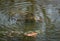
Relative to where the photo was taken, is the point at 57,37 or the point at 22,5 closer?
the point at 57,37

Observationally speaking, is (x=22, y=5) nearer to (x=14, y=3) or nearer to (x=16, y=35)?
(x=14, y=3)

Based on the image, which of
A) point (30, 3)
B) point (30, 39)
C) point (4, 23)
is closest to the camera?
point (30, 39)

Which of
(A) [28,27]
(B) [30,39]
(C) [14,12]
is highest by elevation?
(C) [14,12]

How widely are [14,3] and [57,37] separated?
3.55 ft

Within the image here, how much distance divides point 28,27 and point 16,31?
34 centimetres

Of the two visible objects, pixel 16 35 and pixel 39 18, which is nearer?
pixel 16 35

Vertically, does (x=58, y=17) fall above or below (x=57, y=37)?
above

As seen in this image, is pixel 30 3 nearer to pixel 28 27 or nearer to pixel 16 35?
pixel 28 27

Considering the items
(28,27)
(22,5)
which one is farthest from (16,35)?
(22,5)

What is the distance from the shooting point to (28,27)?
4500mm

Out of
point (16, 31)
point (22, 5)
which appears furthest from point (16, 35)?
point (22, 5)

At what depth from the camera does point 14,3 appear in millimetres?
4777

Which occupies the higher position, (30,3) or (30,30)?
(30,3)

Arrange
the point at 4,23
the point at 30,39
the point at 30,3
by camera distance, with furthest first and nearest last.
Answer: the point at 30,3 < the point at 4,23 < the point at 30,39
